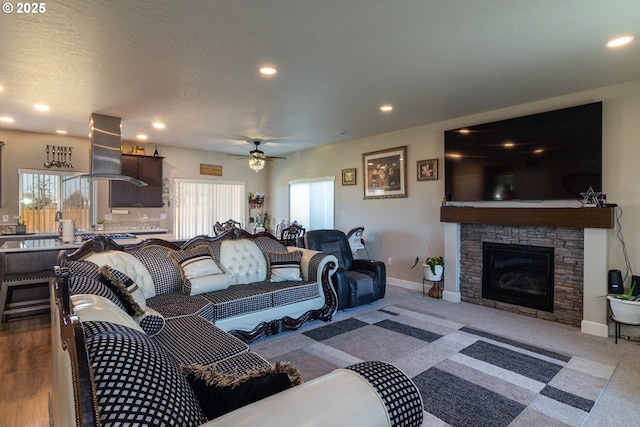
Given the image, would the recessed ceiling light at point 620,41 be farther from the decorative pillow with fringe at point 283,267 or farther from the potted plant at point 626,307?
the decorative pillow with fringe at point 283,267

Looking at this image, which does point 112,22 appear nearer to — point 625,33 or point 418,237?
point 625,33

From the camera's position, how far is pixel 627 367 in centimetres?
275

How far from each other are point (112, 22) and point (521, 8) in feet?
9.03

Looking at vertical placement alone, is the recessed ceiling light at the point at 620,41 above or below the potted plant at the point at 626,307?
above

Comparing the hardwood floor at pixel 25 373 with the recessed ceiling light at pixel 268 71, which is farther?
the recessed ceiling light at pixel 268 71

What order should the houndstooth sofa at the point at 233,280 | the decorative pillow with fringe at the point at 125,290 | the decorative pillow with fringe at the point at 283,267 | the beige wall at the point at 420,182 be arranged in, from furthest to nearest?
the decorative pillow with fringe at the point at 283,267 → the beige wall at the point at 420,182 → the houndstooth sofa at the point at 233,280 → the decorative pillow with fringe at the point at 125,290

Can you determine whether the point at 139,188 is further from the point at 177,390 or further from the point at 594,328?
the point at 594,328

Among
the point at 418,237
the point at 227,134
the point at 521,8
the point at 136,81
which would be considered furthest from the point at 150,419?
the point at 227,134

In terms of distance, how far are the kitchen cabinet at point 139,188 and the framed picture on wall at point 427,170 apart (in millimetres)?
5080

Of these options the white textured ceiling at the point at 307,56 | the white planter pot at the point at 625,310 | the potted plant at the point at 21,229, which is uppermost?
the white textured ceiling at the point at 307,56

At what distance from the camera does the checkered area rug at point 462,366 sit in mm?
2160

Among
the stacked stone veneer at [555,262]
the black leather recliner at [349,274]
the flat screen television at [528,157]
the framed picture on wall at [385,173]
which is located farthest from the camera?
the framed picture on wall at [385,173]

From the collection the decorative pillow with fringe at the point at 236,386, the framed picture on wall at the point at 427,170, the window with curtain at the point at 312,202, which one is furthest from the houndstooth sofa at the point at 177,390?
the window with curtain at the point at 312,202

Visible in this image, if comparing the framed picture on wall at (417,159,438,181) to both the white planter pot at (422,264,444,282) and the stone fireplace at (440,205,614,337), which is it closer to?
the stone fireplace at (440,205,614,337)
